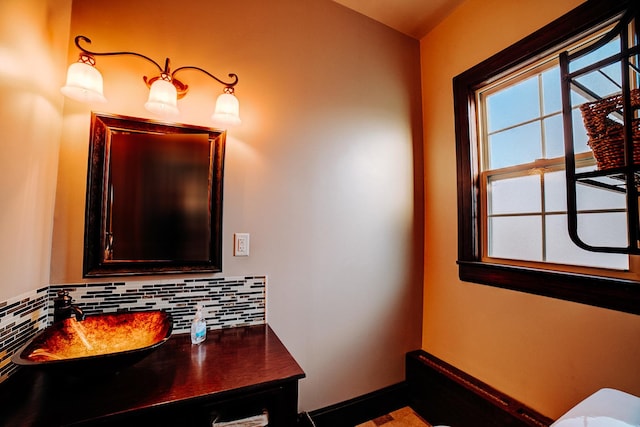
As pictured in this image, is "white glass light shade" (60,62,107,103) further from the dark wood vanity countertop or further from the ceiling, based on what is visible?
the ceiling

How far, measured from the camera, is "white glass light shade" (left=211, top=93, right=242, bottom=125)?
1335 mm

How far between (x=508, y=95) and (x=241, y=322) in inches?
81.8

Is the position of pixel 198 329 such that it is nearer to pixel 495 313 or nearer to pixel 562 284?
pixel 495 313

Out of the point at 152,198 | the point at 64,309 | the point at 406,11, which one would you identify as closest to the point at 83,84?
the point at 152,198

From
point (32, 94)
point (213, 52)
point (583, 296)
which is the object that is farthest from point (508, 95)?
point (32, 94)

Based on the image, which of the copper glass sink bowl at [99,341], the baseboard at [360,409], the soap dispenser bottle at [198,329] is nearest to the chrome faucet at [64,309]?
the copper glass sink bowl at [99,341]

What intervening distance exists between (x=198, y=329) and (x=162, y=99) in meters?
1.07

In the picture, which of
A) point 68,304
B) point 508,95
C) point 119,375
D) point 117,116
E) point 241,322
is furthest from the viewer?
point 508,95

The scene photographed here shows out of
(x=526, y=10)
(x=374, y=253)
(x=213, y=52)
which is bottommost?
(x=374, y=253)

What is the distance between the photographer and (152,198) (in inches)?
51.1

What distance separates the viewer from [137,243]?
1.26m

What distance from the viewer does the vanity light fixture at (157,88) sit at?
1085mm

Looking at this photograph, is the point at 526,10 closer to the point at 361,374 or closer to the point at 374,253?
the point at 374,253

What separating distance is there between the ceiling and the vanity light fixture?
1094 mm
